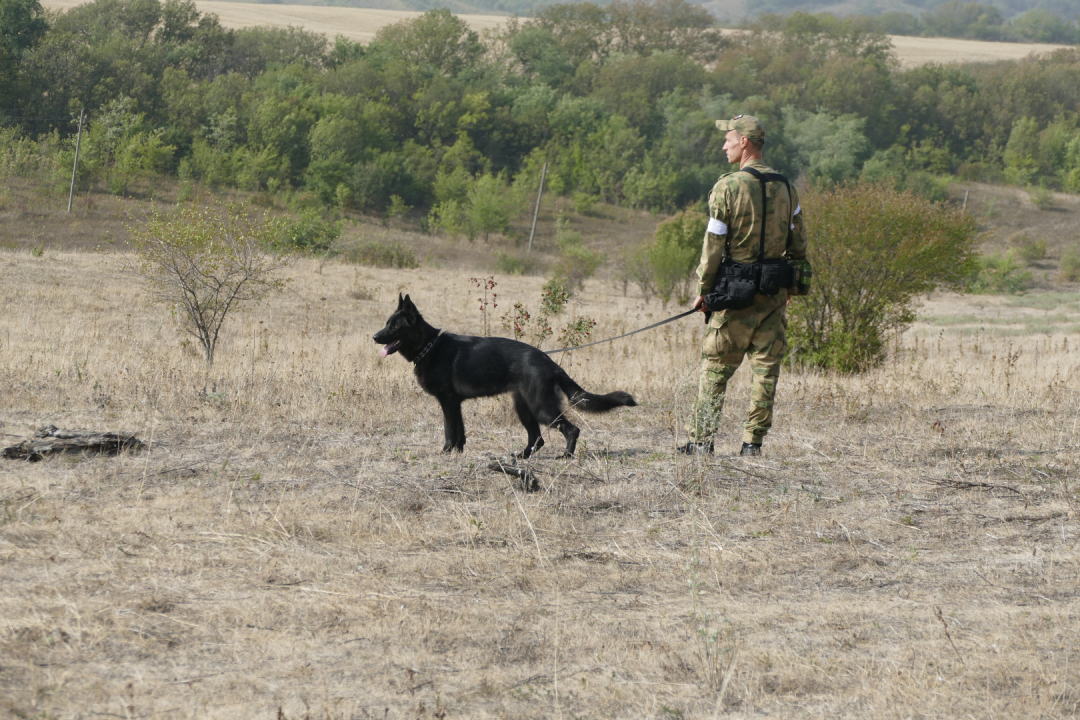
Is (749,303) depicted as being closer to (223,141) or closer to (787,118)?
(223,141)

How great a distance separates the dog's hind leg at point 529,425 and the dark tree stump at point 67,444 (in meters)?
2.31

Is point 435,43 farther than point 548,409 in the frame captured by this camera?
Yes

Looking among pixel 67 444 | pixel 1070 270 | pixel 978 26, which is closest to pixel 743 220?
pixel 67 444

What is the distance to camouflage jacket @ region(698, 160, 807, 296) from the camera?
5.37 metres

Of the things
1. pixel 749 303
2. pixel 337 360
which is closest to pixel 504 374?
pixel 749 303

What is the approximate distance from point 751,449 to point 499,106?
56.7 m

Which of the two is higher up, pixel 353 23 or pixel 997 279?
pixel 353 23

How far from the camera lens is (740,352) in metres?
5.66

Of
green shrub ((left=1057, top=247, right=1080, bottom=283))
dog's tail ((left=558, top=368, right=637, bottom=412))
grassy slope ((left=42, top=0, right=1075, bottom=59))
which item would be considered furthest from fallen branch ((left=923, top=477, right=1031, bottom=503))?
grassy slope ((left=42, top=0, right=1075, bottom=59))

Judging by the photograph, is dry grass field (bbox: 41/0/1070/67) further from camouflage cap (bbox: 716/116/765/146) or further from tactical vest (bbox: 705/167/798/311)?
tactical vest (bbox: 705/167/798/311)

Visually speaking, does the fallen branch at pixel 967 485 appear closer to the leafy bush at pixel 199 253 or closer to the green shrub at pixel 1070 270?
the leafy bush at pixel 199 253

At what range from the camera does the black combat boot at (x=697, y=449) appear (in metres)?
5.33

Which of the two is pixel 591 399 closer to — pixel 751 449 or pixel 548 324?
pixel 751 449

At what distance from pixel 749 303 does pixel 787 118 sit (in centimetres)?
6166
